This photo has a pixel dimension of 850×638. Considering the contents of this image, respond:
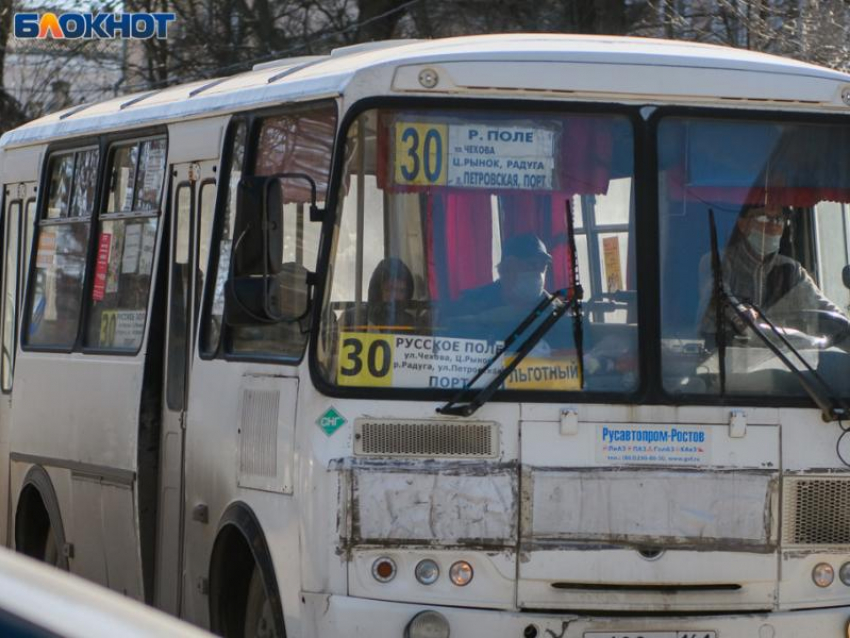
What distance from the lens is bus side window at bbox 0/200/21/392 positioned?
1083 centimetres

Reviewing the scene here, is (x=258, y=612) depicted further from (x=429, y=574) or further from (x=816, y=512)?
(x=816, y=512)

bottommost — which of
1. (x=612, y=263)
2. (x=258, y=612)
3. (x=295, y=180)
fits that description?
(x=258, y=612)

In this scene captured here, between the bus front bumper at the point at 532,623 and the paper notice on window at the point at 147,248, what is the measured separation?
2.71 metres

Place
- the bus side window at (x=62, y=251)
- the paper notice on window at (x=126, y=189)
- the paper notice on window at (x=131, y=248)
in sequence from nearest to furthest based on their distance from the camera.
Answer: the paper notice on window at (x=131, y=248)
the paper notice on window at (x=126, y=189)
the bus side window at (x=62, y=251)

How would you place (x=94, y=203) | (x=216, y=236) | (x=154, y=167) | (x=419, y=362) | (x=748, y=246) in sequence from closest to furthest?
(x=419, y=362) → (x=748, y=246) → (x=216, y=236) → (x=154, y=167) → (x=94, y=203)

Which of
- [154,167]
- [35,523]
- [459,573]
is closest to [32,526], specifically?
[35,523]

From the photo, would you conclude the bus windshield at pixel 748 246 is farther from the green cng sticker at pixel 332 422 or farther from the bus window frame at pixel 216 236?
the bus window frame at pixel 216 236

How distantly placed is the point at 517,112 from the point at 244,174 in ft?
4.63

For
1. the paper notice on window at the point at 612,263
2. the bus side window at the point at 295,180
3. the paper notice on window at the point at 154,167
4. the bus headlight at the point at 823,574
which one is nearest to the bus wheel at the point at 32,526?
the paper notice on window at the point at 154,167

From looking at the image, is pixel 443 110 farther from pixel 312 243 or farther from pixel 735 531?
pixel 735 531

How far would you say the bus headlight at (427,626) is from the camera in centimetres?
612

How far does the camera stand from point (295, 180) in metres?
6.74

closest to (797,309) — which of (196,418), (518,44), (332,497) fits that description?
(518,44)

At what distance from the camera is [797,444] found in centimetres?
636
